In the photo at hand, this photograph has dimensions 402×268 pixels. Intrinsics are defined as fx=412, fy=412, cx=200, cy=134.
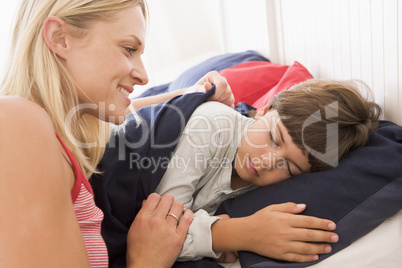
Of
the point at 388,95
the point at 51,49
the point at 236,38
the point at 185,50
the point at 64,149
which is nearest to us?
the point at 64,149

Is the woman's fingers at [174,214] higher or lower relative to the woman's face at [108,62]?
lower

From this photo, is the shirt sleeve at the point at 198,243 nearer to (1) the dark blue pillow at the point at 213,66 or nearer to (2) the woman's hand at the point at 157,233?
A: (2) the woman's hand at the point at 157,233

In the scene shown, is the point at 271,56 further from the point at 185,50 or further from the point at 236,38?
the point at 185,50

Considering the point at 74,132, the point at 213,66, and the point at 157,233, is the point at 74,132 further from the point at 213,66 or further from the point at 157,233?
the point at 213,66

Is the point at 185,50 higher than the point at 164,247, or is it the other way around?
the point at 185,50

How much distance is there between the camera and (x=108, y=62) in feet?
3.01

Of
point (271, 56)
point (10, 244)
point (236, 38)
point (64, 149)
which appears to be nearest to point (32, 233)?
point (10, 244)

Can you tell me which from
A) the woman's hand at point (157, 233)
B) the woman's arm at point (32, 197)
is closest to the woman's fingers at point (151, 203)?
the woman's hand at point (157, 233)

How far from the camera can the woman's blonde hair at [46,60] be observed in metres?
0.85

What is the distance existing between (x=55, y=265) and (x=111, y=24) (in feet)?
1.73

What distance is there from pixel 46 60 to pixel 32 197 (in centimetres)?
38

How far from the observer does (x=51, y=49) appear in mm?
873

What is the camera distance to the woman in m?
0.60

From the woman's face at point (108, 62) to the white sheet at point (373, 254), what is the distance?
599 mm
